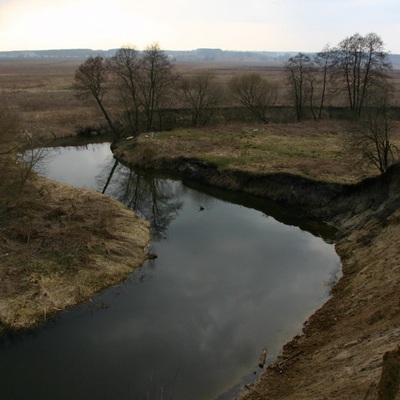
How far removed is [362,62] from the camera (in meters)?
55.4

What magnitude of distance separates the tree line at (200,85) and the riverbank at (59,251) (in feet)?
76.7

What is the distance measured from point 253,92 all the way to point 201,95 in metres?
8.04

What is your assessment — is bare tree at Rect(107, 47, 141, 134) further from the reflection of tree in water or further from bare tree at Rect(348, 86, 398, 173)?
bare tree at Rect(348, 86, 398, 173)

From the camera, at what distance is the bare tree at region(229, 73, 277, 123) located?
2315 inches

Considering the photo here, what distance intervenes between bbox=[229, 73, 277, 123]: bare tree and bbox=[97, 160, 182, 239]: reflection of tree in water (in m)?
22.8

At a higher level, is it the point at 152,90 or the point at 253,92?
the point at 152,90

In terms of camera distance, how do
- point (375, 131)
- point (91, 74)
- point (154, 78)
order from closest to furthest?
point (375, 131) → point (91, 74) → point (154, 78)

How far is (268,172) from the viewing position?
118 ft

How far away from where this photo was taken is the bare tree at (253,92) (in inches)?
2315

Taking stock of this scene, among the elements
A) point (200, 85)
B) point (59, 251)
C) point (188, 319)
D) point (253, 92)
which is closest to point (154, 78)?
point (200, 85)

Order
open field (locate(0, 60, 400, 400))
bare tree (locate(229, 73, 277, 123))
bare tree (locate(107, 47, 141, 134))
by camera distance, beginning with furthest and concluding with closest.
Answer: bare tree (locate(229, 73, 277, 123)) → bare tree (locate(107, 47, 141, 134)) → open field (locate(0, 60, 400, 400))

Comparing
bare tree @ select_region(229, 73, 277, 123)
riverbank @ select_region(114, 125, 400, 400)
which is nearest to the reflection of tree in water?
riverbank @ select_region(114, 125, 400, 400)

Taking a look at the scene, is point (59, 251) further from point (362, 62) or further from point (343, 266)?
point (362, 62)

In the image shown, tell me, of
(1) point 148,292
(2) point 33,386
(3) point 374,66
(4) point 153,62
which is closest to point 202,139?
(4) point 153,62
